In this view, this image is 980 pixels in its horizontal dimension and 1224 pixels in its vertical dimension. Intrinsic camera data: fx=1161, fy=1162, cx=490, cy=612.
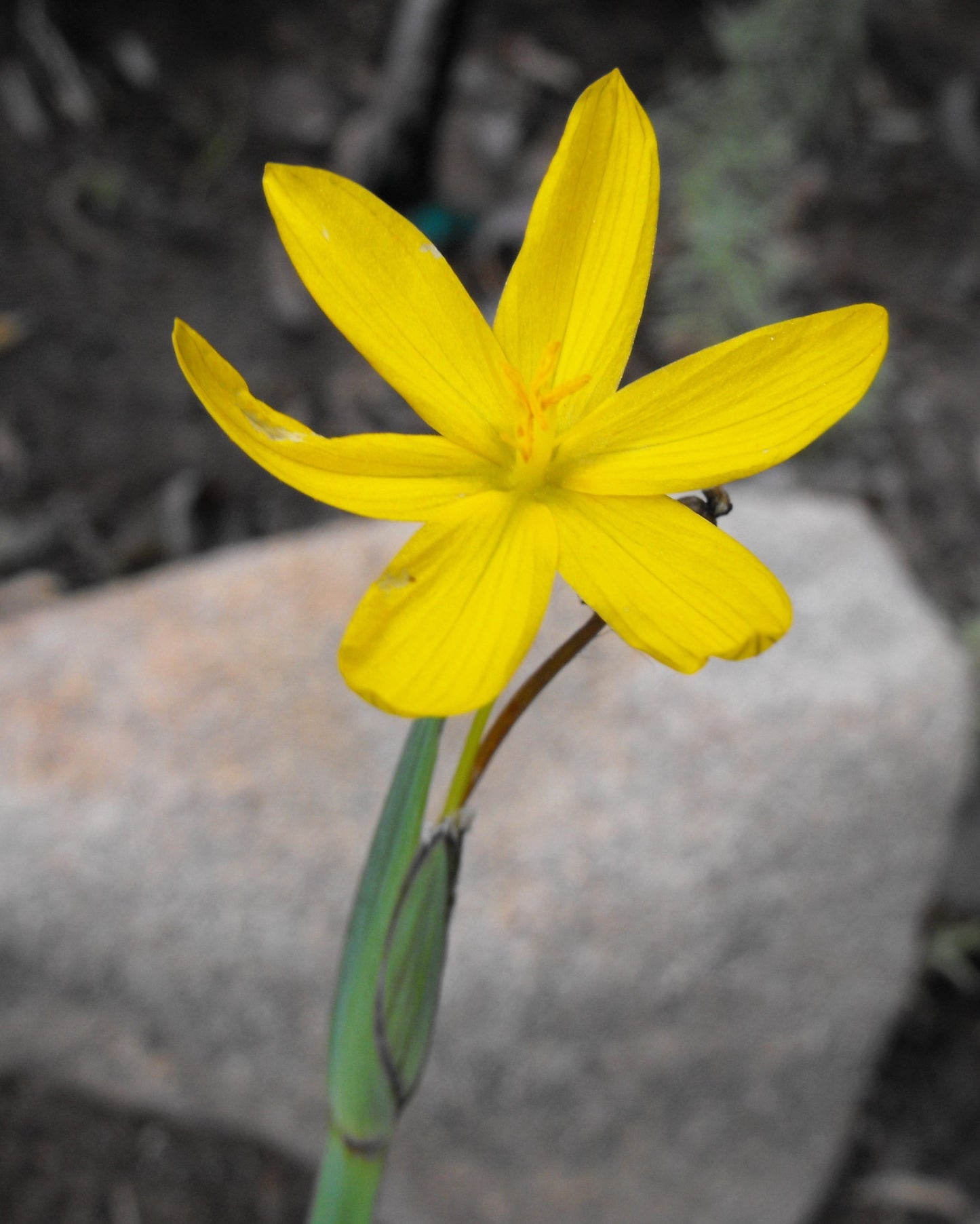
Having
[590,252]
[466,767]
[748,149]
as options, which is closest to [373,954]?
[466,767]

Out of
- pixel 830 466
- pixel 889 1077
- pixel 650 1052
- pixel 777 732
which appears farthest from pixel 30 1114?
pixel 830 466

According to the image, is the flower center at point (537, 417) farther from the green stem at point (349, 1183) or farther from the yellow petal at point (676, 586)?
the green stem at point (349, 1183)

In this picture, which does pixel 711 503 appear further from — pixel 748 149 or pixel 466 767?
pixel 748 149

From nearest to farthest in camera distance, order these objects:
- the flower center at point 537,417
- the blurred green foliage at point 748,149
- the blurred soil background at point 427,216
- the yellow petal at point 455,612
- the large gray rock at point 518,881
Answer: the yellow petal at point 455,612, the flower center at point 537,417, the large gray rock at point 518,881, the blurred soil background at point 427,216, the blurred green foliage at point 748,149

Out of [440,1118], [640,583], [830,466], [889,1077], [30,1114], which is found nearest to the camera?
[640,583]

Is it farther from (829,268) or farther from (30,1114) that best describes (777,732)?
(829,268)

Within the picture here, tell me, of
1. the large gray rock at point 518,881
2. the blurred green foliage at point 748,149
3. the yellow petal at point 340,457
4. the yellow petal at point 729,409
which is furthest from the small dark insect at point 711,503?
the blurred green foliage at point 748,149
